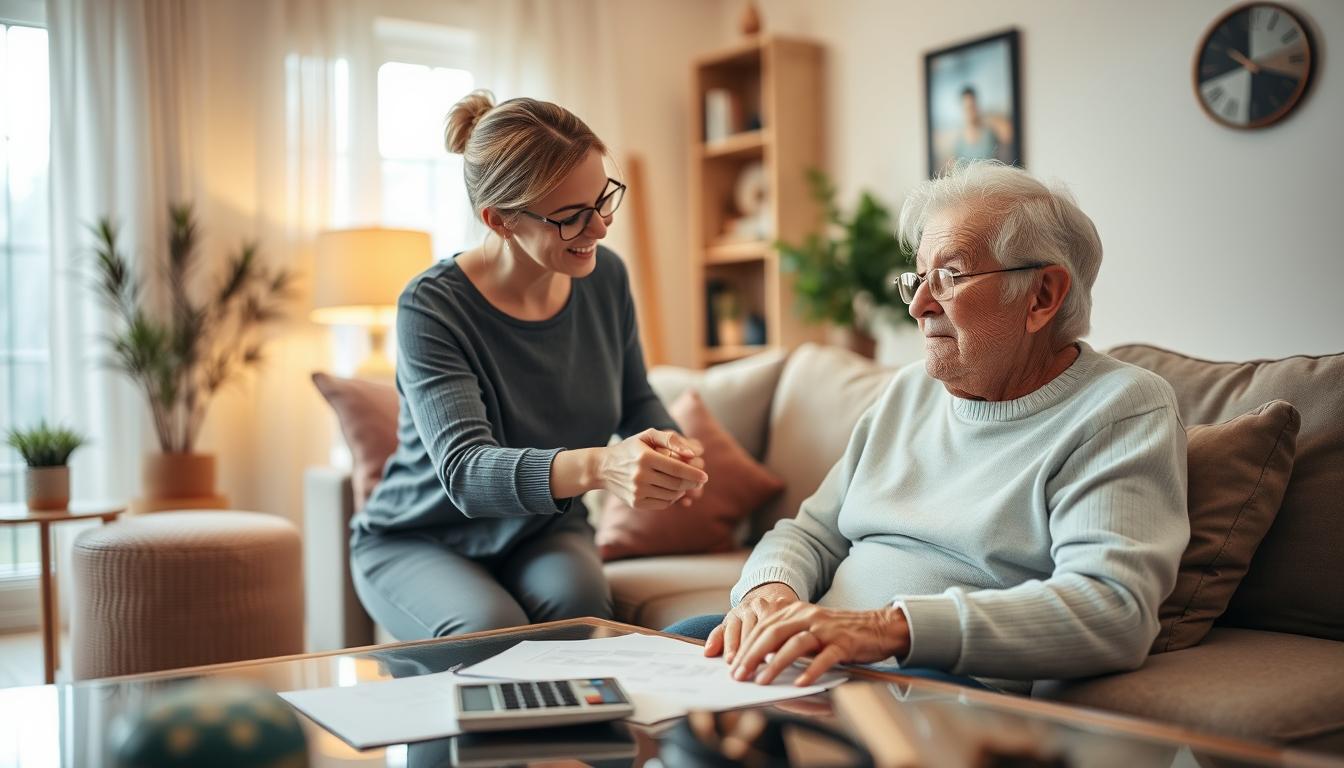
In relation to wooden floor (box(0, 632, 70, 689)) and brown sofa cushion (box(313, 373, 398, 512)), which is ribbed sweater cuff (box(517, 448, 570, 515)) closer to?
brown sofa cushion (box(313, 373, 398, 512))

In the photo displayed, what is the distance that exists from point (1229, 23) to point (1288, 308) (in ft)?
2.78

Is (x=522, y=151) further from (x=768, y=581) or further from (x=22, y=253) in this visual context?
(x=22, y=253)

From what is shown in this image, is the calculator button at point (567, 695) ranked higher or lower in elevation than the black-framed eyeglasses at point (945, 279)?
lower

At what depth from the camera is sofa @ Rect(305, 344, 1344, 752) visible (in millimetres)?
1203

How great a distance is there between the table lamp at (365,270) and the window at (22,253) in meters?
0.94

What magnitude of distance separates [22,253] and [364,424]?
2.04m

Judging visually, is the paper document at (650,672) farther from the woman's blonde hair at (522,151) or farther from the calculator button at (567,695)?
the woman's blonde hair at (522,151)

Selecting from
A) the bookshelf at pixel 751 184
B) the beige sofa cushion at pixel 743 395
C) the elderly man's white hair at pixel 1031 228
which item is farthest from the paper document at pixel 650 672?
the bookshelf at pixel 751 184

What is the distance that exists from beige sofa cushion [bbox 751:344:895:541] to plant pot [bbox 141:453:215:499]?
1991 millimetres

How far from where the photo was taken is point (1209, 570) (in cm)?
141

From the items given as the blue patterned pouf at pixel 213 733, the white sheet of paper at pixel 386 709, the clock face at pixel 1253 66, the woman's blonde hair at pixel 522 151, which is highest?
the clock face at pixel 1253 66

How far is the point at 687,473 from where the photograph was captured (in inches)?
59.1

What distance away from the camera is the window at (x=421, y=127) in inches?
175

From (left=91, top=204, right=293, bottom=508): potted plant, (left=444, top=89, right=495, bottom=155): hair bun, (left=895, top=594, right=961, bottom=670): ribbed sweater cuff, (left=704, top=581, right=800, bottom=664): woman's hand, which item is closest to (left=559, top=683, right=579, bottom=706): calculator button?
(left=704, top=581, right=800, bottom=664): woman's hand
